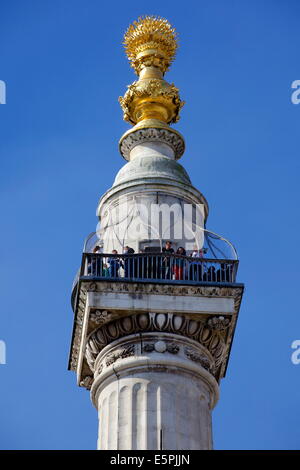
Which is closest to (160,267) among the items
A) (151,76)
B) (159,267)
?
(159,267)

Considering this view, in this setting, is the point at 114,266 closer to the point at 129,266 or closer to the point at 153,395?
the point at 129,266

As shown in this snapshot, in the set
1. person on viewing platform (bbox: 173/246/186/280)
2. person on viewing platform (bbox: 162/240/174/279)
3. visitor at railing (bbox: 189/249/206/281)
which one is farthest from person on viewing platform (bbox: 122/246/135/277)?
visitor at railing (bbox: 189/249/206/281)

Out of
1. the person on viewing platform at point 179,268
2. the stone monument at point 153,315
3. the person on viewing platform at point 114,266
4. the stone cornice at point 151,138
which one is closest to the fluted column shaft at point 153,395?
the stone monument at point 153,315

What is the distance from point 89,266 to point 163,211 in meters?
3.59

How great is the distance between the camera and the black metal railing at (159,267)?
33.3m

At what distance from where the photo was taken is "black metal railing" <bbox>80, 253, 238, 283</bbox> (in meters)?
33.3

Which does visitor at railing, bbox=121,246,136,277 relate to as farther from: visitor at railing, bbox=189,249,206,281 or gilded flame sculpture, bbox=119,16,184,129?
gilded flame sculpture, bbox=119,16,184,129

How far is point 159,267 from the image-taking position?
33.5 m

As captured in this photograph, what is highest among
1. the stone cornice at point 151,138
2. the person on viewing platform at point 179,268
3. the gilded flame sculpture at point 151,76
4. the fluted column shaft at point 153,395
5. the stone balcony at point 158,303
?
the gilded flame sculpture at point 151,76

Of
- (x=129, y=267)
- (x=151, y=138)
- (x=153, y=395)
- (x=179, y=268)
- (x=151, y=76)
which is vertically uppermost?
(x=151, y=76)

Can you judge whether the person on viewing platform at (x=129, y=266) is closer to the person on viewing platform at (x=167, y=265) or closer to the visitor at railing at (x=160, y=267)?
the visitor at railing at (x=160, y=267)
